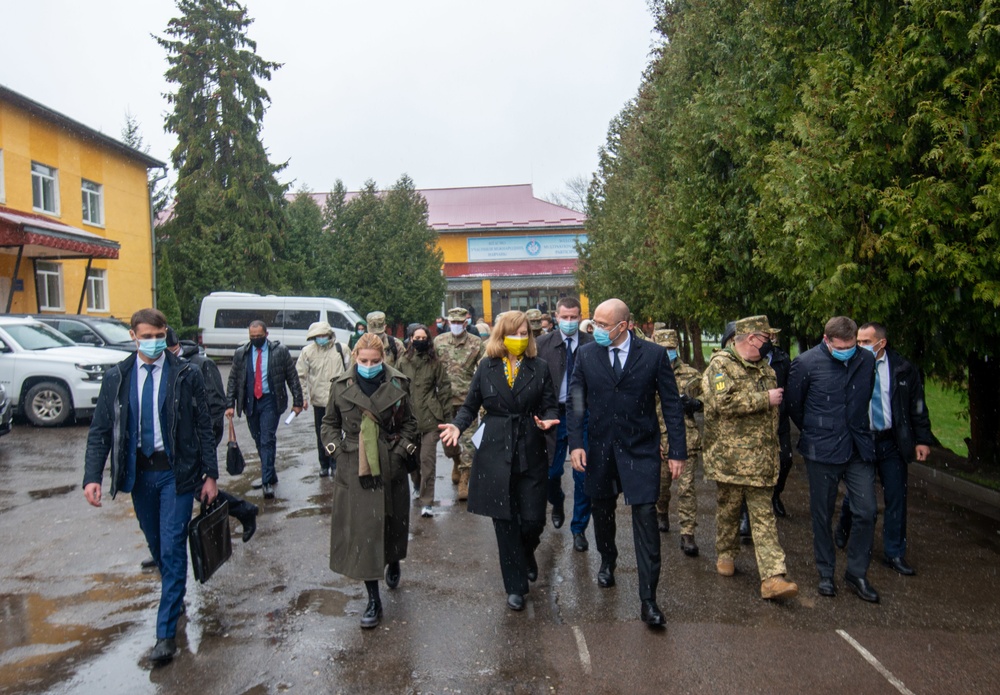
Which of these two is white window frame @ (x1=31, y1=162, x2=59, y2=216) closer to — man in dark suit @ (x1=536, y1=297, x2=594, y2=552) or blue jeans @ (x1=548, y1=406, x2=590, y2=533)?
man in dark suit @ (x1=536, y1=297, x2=594, y2=552)

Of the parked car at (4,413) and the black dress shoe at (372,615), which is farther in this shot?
the parked car at (4,413)

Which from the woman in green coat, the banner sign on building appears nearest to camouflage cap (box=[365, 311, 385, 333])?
the woman in green coat

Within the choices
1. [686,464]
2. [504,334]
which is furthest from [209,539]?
[686,464]

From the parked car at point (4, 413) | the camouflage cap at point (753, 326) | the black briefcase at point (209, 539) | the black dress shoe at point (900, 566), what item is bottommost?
the black dress shoe at point (900, 566)

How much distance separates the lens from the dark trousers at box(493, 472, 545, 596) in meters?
5.48

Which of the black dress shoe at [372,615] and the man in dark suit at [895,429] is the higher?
the man in dark suit at [895,429]

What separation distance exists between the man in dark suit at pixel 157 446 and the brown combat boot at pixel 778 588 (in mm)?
3706

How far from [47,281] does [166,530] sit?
24297 millimetres

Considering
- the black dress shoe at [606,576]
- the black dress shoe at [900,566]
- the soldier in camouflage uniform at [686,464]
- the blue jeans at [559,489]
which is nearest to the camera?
the black dress shoe at [606,576]

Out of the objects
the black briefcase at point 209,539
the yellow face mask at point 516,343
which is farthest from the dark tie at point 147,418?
the yellow face mask at point 516,343

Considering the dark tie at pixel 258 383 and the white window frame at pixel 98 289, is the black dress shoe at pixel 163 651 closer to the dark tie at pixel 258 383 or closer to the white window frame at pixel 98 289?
the dark tie at pixel 258 383

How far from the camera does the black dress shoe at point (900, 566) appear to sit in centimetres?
629

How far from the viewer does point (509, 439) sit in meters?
5.54

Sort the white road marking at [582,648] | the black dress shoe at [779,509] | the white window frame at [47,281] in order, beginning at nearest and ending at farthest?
1. the white road marking at [582,648]
2. the black dress shoe at [779,509]
3. the white window frame at [47,281]
